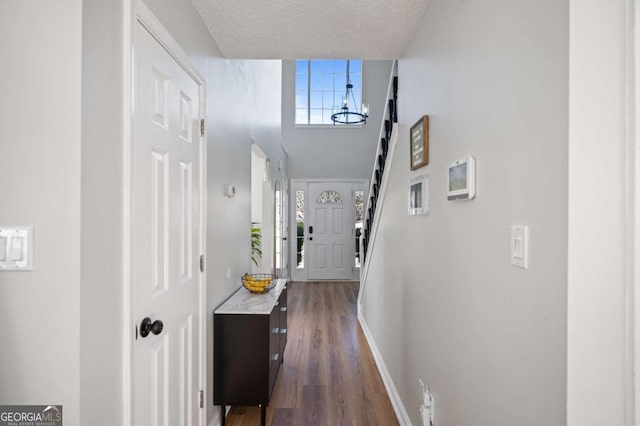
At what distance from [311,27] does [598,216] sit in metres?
1.89

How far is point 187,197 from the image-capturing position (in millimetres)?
1934

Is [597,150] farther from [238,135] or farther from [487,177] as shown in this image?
[238,135]

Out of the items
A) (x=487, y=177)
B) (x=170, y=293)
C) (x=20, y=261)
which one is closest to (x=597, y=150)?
(x=487, y=177)

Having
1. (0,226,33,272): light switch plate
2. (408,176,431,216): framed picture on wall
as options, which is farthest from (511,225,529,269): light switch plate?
(0,226,33,272): light switch plate

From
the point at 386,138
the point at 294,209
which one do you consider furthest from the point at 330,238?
the point at 386,138

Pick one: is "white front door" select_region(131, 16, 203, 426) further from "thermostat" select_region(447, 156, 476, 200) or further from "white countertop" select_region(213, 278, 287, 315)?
"thermostat" select_region(447, 156, 476, 200)

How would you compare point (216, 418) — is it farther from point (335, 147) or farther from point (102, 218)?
point (335, 147)

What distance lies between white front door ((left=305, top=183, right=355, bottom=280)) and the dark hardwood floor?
2617 millimetres

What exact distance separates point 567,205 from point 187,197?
5.38ft

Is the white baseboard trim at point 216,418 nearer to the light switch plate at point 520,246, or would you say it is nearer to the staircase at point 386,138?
the light switch plate at point 520,246

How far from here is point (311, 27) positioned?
7.32 ft

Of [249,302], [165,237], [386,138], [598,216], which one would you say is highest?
[386,138]

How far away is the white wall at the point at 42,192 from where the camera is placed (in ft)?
3.38

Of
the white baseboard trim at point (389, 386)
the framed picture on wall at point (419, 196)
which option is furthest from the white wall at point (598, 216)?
the white baseboard trim at point (389, 386)
